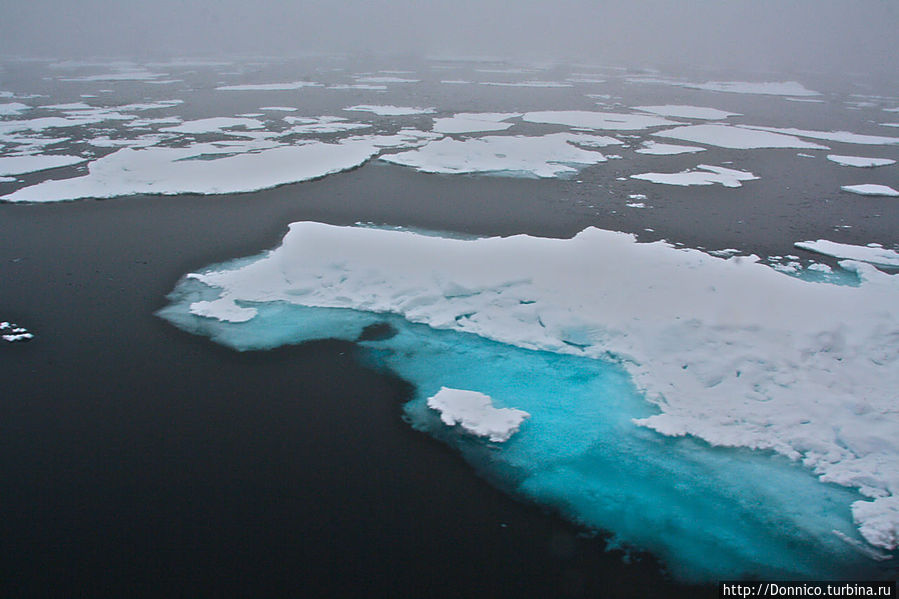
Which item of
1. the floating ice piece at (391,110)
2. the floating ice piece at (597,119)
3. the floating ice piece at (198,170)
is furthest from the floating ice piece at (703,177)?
the floating ice piece at (391,110)

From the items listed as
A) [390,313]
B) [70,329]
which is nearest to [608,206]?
[390,313]

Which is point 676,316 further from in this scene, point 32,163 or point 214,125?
point 214,125

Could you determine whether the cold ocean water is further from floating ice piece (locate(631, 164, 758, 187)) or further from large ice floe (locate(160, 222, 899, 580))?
floating ice piece (locate(631, 164, 758, 187))

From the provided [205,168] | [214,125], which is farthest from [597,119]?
[205,168]

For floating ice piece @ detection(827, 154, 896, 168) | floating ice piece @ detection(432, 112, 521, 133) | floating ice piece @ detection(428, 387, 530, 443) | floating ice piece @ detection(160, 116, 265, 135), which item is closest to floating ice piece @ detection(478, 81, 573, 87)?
floating ice piece @ detection(432, 112, 521, 133)

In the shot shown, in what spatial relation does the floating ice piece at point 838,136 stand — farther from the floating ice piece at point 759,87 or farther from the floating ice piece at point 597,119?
the floating ice piece at point 759,87
